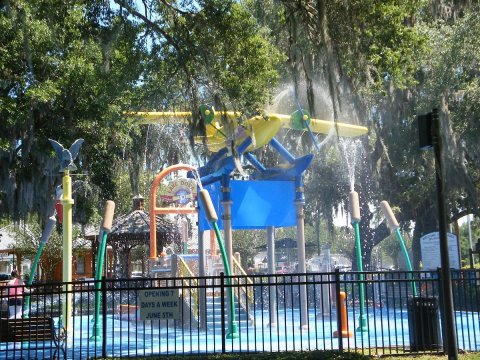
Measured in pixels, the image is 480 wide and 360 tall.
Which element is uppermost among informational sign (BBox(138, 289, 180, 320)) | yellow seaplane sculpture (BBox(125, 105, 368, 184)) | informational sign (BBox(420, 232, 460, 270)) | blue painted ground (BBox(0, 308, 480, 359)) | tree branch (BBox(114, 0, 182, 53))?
tree branch (BBox(114, 0, 182, 53))

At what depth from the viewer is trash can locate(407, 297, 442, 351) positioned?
1141cm

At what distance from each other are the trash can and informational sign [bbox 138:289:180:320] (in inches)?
162

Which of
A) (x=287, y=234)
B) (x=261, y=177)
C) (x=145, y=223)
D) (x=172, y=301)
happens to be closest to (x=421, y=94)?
(x=261, y=177)

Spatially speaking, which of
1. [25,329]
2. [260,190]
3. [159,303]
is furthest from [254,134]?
[25,329]

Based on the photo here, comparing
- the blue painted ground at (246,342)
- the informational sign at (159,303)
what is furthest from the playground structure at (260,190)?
the informational sign at (159,303)

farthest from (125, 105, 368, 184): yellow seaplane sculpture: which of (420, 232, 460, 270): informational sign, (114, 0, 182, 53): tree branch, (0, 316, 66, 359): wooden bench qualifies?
(0, 316, 66, 359): wooden bench

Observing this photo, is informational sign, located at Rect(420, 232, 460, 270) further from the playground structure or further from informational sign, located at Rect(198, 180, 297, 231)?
informational sign, located at Rect(198, 180, 297, 231)

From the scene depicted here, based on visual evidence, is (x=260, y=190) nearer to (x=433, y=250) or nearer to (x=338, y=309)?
(x=433, y=250)

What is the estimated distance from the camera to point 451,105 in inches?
1022

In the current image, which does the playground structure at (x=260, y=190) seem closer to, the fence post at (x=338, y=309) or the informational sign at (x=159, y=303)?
the fence post at (x=338, y=309)

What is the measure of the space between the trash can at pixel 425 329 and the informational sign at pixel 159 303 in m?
A: 4.11

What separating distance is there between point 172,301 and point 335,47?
17.5 feet

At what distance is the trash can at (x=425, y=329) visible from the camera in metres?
11.4

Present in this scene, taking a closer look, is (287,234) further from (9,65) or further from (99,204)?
(9,65)
